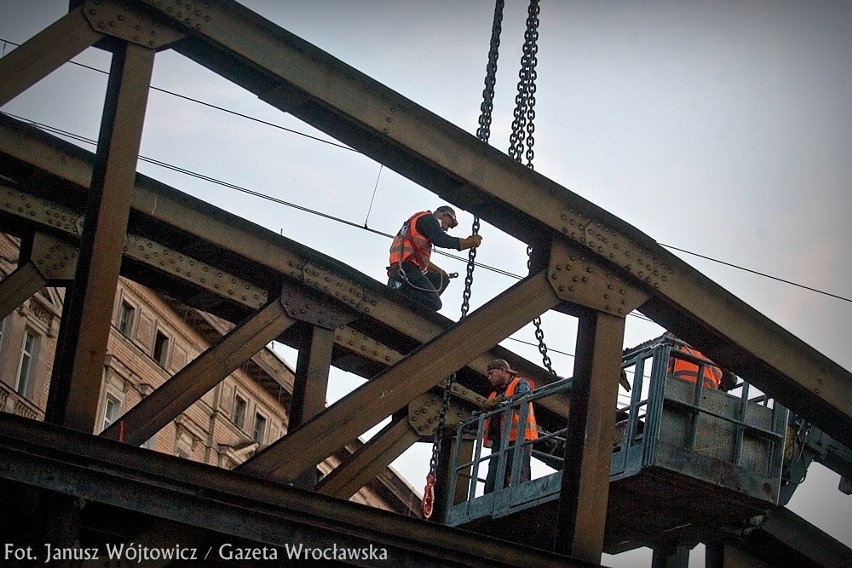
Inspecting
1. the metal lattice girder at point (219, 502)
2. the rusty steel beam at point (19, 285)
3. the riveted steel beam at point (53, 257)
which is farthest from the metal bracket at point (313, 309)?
the metal lattice girder at point (219, 502)

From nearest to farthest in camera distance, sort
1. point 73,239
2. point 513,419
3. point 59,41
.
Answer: point 59,41 < point 73,239 < point 513,419

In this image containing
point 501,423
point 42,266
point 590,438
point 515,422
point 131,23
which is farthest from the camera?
point 501,423

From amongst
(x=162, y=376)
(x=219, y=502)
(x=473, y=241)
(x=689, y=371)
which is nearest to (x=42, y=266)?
(x=473, y=241)

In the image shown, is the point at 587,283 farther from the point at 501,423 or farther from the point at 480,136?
the point at 501,423

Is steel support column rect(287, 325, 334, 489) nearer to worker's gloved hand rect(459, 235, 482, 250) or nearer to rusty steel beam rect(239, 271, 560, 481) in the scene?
worker's gloved hand rect(459, 235, 482, 250)

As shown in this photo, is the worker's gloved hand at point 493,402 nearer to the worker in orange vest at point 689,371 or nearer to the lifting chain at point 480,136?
the lifting chain at point 480,136

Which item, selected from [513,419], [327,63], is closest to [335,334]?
[513,419]

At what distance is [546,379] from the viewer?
18188mm

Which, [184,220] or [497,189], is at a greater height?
[184,220]

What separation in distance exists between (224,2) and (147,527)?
4.02 m

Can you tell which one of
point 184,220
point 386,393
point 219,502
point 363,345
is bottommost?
point 219,502

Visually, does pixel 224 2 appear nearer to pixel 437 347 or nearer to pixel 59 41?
pixel 59 41

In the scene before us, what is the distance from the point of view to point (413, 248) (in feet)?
62.6

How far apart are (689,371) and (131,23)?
268 inches
